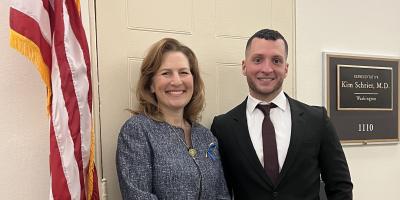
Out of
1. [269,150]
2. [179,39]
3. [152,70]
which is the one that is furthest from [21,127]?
[269,150]

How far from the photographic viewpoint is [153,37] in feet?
6.46

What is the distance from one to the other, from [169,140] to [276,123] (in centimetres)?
52

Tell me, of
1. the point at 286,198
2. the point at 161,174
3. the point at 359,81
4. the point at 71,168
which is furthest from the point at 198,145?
the point at 359,81

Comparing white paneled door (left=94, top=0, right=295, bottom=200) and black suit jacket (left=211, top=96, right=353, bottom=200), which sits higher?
white paneled door (left=94, top=0, right=295, bottom=200)

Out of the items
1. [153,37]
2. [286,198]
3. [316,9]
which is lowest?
[286,198]

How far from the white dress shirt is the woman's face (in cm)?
32

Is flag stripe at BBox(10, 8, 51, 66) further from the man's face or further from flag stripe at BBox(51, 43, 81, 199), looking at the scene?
the man's face

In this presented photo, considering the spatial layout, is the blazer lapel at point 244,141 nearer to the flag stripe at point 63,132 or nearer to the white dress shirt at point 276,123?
the white dress shirt at point 276,123

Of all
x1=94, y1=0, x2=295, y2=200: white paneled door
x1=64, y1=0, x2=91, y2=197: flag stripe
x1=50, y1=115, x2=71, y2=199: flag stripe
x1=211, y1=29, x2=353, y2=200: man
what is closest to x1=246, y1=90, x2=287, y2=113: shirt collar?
x1=211, y1=29, x2=353, y2=200: man

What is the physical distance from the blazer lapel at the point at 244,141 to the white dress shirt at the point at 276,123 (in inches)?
1.1

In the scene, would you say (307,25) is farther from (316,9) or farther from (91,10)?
(91,10)

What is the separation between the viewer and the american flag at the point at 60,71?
1.41 meters

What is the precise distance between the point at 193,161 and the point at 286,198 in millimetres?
437

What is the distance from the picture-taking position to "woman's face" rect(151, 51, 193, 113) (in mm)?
1678
